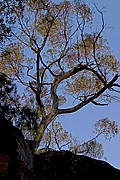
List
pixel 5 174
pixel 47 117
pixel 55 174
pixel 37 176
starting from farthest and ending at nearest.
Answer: pixel 47 117, pixel 55 174, pixel 37 176, pixel 5 174

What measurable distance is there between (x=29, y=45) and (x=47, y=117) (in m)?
3.17

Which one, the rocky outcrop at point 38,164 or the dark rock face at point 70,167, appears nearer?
the rocky outcrop at point 38,164

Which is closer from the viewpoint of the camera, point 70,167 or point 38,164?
point 38,164

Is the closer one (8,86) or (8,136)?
(8,136)

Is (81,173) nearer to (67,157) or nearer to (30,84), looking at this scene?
(67,157)

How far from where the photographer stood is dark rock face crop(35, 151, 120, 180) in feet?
17.1

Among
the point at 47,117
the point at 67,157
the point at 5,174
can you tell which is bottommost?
the point at 5,174

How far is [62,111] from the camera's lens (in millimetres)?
12703

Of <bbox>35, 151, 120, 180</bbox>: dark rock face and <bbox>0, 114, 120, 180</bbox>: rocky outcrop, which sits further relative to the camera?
<bbox>35, 151, 120, 180</bbox>: dark rock face

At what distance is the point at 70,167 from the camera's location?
5.38 metres

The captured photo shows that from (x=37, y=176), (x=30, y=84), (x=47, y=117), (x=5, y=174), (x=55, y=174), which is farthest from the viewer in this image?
(x=30, y=84)


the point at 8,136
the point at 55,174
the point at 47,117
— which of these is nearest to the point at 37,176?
the point at 55,174

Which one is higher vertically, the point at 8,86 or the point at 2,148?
the point at 8,86

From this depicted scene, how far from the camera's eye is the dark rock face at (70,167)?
5.21 m
